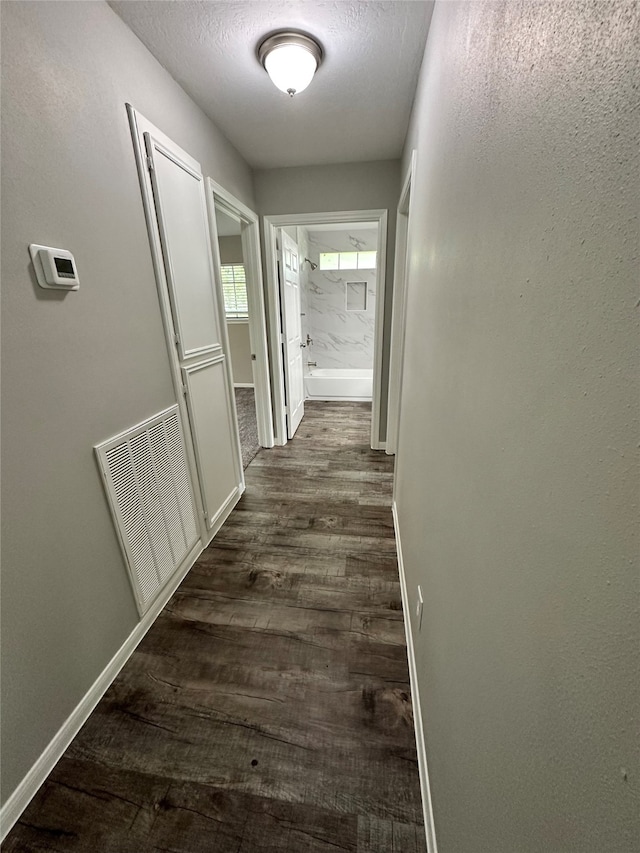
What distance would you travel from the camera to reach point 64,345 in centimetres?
115

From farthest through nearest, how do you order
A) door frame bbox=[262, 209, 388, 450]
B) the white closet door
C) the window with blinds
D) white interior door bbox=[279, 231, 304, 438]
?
1. the window with blinds
2. white interior door bbox=[279, 231, 304, 438]
3. door frame bbox=[262, 209, 388, 450]
4. the white closet door

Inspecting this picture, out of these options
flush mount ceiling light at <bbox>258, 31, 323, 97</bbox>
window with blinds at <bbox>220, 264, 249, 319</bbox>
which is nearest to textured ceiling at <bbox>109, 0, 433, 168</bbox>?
flush mount ceiling light at <bbox>258, 31, 323, 97</bbox>

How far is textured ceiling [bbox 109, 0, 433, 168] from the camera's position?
52.1 inches

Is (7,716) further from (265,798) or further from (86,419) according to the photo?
(86,419)

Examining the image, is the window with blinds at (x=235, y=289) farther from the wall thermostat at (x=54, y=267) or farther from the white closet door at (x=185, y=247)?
the wall thermostat at (x=54, y=267)

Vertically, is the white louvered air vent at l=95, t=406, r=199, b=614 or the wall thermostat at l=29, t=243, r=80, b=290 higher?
the wall thermostat at l=29, t=243, r=80, b=290

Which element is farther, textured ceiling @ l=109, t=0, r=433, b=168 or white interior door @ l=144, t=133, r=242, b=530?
white interior door @ l=144, t=133, r=242, b=530

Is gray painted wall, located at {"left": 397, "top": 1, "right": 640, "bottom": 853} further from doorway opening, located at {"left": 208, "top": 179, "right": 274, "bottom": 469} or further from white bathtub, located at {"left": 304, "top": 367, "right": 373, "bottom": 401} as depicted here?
white bathtub, located at {"left": 304, "top": 367, "right": 373, "bottom": 401}

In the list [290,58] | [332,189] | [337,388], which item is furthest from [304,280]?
[290,58]

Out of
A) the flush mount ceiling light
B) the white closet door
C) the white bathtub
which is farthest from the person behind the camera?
the white bathtub

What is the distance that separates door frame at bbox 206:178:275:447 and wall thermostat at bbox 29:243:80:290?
1144mm

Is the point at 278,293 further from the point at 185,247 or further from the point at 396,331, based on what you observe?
the point at 185,247

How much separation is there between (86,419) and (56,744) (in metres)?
1.12

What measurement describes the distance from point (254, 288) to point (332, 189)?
1040 mm
